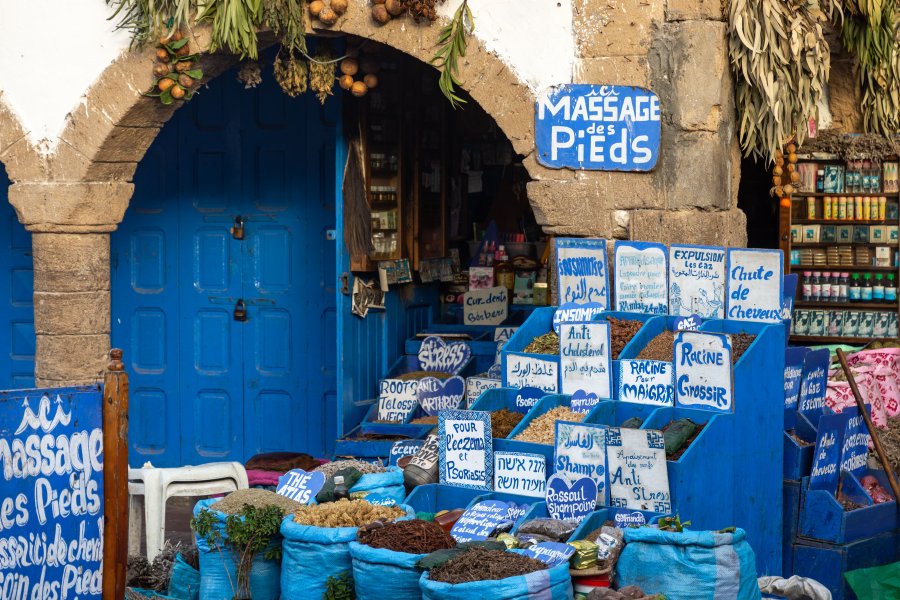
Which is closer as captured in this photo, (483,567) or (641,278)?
(483,567)

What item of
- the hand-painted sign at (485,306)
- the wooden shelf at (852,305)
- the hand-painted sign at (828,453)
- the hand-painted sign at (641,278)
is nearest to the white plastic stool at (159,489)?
the hand-painted sign at (641,278)

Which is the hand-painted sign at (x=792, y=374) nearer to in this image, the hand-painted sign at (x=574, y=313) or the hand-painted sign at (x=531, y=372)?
the hand-painted sign at (x=574, y=313)

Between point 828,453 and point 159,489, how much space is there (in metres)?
3.21

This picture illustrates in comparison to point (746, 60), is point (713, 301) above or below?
below

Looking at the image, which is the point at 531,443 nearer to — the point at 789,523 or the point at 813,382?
the point at 789,523

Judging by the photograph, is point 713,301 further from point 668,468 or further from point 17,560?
point 17,560

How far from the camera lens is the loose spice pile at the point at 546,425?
546 cm

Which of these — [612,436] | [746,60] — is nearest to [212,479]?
[612,436]

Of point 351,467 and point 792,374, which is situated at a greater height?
point 792,374

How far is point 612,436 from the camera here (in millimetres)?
5191

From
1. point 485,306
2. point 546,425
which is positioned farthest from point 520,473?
point 485,306

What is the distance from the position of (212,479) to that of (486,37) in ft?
8.69

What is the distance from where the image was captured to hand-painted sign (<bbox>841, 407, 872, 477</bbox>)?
6.20m

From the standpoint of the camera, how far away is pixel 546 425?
5543mm
